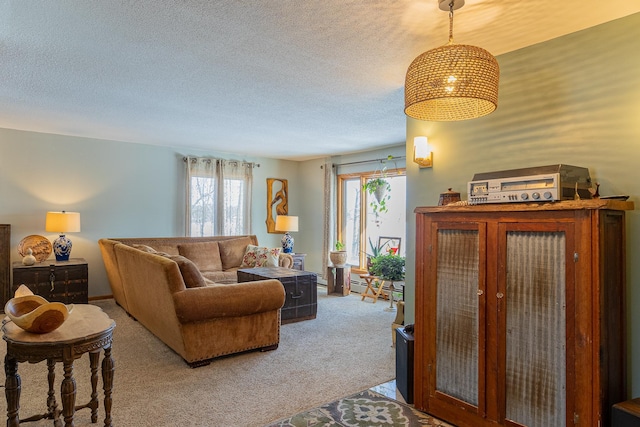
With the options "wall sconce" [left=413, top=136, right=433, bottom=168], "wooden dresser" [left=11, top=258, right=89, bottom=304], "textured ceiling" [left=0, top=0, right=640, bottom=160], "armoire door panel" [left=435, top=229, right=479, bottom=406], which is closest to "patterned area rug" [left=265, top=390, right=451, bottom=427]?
"armoire door panel" [left=435, top=229, right=479, bottom=406]

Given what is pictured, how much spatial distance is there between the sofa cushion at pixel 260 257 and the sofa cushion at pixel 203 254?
0.44 metres

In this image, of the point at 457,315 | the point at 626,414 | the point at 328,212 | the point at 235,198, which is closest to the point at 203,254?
the point at 235,198

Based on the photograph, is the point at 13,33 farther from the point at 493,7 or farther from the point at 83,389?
the point at 493,7

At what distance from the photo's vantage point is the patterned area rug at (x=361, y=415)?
2.46 metres

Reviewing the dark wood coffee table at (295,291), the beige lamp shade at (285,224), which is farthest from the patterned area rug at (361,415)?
the beige lamp shade at (285,224)

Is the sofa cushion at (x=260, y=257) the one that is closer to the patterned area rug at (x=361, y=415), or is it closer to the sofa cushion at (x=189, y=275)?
the sofa cushion at (x=189, y=275)

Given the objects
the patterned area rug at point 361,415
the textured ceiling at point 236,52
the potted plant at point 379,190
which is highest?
the textured ceiling at point 236,52

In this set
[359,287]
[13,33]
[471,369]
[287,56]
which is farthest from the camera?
[359,287]

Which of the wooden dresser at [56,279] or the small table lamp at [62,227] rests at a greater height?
the small table lamp at [62,227]

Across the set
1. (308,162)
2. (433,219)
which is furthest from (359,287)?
(433,219)

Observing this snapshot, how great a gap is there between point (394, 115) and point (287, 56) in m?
1.93

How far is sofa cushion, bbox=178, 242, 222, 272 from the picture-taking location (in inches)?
241

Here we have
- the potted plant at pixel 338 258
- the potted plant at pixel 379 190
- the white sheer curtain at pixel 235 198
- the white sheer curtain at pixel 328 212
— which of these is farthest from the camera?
the white sheer curtain at pixel 328 212

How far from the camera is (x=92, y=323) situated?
215cm
